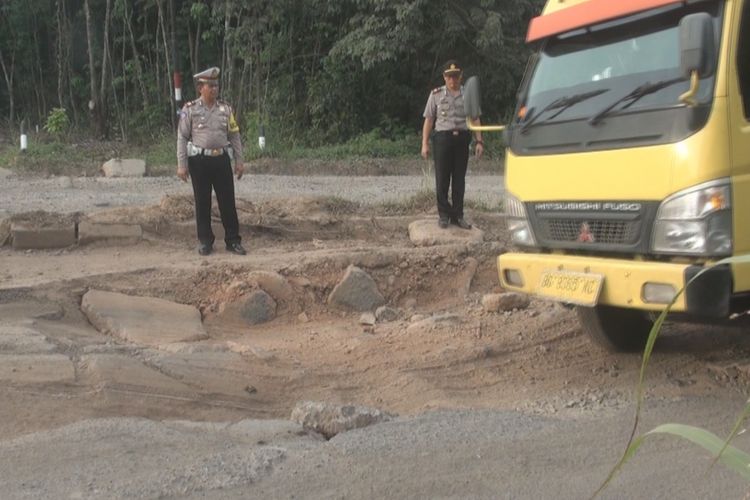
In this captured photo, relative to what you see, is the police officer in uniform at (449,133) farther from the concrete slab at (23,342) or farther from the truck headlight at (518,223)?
the concrete slab at (23,342)

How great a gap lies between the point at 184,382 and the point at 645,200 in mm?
2969

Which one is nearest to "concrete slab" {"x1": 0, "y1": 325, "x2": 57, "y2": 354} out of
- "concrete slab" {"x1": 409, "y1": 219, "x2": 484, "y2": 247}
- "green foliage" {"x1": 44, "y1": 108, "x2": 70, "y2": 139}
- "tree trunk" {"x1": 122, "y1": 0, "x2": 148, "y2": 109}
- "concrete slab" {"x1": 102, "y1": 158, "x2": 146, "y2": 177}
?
"concrete slab" {"x1": 409, "y1": 219, "x2": 484, "y2": 247}

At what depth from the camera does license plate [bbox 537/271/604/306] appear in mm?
4699

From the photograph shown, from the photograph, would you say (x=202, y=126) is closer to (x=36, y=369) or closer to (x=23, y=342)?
(x=23, y=342)

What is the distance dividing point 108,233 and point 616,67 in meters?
5.50

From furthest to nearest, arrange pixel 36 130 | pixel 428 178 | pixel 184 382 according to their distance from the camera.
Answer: pixel 36 130
pixel 428 178
pixel 184 382

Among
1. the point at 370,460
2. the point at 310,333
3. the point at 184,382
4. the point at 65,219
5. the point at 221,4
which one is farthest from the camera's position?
the point at 221,4

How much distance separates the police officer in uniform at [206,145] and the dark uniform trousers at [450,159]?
6.78 feet

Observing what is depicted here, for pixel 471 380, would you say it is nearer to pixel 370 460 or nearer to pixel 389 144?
pixel 370 460

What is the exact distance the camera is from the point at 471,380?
18.4ft

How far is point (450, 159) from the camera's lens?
8.72m

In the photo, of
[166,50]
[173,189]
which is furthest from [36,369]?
[166,50]

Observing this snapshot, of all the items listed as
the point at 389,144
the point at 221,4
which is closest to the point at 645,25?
the point at 389,144

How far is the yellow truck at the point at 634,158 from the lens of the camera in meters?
4.33
